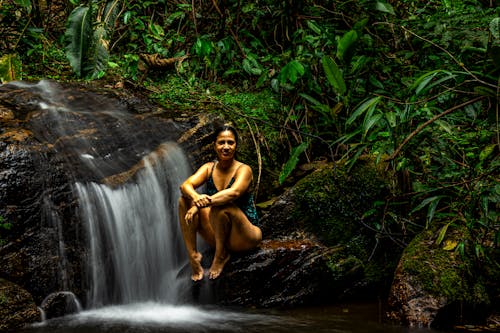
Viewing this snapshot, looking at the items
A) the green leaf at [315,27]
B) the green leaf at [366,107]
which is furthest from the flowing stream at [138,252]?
the green leaf at [315,27]

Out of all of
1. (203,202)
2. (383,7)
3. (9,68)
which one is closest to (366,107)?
(383,7)

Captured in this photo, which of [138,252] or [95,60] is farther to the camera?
[138,252]

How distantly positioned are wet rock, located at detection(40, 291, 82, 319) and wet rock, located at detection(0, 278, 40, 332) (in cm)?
15

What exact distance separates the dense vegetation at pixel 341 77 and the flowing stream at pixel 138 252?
3.32ft

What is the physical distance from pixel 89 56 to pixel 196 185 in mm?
1751

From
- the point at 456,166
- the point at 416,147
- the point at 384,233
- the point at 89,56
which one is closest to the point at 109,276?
the point at 89,56

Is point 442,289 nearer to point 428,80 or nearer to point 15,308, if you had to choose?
point 428,80

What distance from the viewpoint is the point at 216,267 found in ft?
13.9

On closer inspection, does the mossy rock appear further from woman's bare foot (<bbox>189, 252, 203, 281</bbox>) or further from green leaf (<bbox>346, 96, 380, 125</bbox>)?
green leaf (<bbox>346, 96, 380, 125</bbox>)

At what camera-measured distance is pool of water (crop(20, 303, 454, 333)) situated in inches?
134

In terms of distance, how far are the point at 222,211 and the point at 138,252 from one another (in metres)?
1.01

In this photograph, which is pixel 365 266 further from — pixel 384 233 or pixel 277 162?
pixel 277 162

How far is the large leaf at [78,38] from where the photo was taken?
2.61 m

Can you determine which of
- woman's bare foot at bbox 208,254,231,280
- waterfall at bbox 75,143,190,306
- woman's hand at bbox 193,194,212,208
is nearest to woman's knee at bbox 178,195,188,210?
Answer: woman's hand at bbox 193,194,212,208
